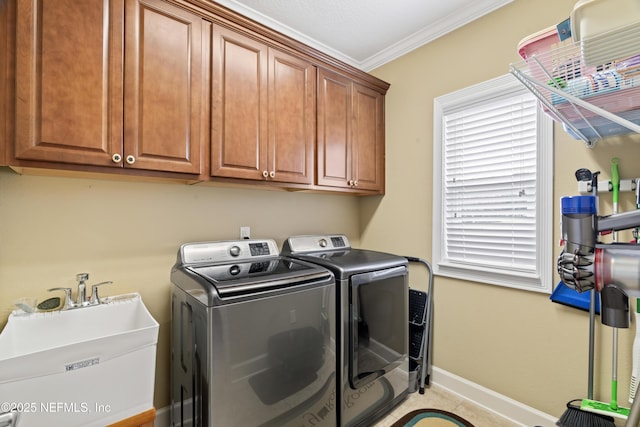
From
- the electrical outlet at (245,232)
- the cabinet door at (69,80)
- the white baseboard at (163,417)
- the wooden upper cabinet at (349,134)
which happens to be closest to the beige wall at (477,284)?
the wooden upper cabinet at (349,134)

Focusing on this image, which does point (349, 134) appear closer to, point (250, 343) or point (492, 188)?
A: point (492, 188)

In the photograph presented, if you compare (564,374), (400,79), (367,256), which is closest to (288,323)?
(367,256)

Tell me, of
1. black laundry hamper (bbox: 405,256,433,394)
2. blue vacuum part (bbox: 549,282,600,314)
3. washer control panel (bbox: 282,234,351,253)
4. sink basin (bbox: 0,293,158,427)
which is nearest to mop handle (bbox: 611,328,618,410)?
blue vacuum part (bbox: 549,282,600,314)

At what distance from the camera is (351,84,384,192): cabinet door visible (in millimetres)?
2414

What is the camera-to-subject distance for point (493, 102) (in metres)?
1.96

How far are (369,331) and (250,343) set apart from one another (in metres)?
0.82

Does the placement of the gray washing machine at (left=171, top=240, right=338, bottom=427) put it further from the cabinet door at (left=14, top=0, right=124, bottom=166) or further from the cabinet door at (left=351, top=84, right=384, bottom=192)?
the cabinet door at (left=351, top=84, right=384, bottom=192)

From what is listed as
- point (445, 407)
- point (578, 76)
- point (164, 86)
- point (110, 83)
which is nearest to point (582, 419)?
point (445, 407)

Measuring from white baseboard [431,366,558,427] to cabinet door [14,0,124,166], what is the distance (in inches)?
101

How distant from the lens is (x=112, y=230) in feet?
5.43

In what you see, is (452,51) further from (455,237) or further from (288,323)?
(288,323)

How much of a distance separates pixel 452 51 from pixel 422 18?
0.32 meters

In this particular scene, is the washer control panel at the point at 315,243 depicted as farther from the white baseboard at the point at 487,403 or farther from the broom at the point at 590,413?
the broom at the point at 590,413

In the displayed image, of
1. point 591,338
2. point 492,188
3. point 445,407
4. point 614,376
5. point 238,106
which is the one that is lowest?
point 445,407
